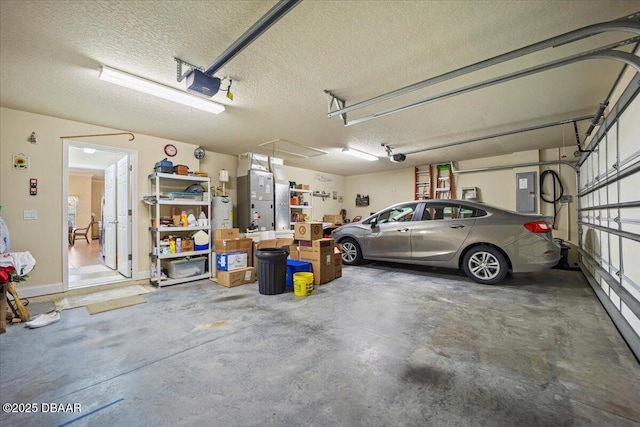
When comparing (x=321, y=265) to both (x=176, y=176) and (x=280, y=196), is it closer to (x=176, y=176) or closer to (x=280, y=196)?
(x=280, y=196)

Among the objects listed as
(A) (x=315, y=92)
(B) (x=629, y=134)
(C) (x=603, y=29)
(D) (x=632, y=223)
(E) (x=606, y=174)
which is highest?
(A) (x=315, y=92)

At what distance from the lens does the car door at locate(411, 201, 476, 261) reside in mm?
4328

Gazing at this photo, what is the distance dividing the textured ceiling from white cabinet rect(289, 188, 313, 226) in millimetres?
3134

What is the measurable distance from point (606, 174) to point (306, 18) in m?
3.71

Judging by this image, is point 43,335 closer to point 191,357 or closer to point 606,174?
point 191,357

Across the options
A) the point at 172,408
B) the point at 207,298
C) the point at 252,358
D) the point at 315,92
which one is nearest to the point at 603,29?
the point at 315,92

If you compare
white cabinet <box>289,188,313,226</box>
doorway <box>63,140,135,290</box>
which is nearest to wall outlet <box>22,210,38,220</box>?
doorway <box>63,140,135,290</box>

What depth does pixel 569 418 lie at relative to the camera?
1.43 metres

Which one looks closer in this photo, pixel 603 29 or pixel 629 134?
pixel 603 29

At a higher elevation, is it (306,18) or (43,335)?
(306,18)

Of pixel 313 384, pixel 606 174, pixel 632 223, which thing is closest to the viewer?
pixel 313 384

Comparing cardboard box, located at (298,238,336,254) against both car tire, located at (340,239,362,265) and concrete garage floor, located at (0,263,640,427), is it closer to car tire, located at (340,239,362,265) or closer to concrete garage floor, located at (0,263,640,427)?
concrete garage floor, located at (0,263,640,427)

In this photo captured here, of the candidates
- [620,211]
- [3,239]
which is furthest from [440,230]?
[3,239]

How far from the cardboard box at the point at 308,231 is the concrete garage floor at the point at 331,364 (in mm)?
1259
